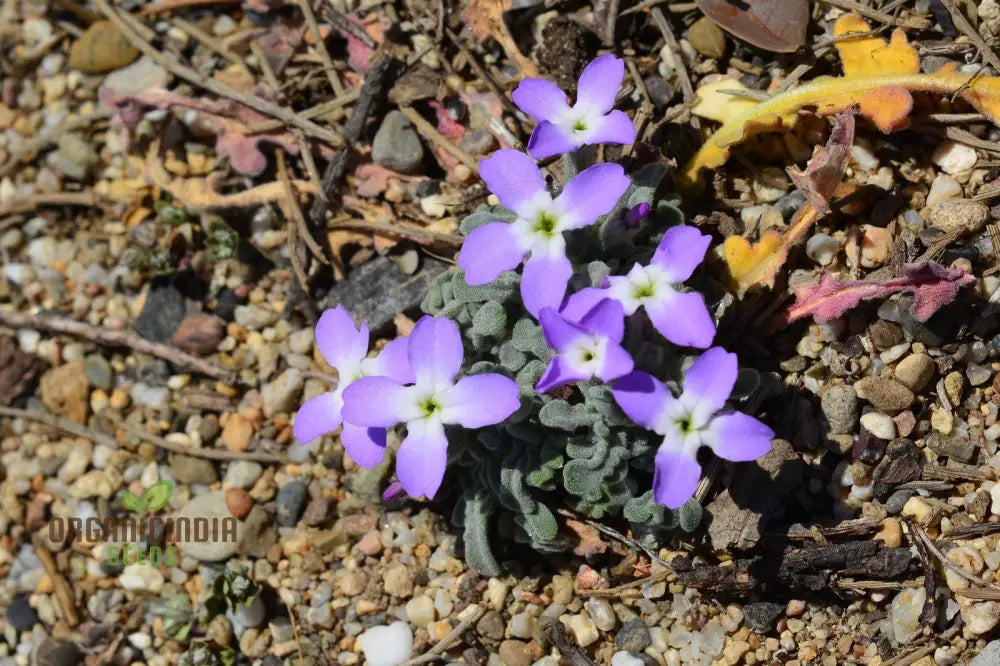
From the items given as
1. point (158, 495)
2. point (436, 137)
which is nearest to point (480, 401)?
point (436, 137)

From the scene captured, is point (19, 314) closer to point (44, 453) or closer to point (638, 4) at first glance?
point (44, 453)

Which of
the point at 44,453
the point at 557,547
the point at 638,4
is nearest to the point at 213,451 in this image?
the point at 44,453

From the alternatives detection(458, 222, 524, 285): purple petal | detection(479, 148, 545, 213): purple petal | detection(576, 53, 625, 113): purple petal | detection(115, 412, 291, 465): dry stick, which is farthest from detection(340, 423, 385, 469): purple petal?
detection(576, 53, 625, 113): purple petal

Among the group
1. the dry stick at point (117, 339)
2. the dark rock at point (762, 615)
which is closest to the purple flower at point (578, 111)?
the dark rock at point (762, 615)

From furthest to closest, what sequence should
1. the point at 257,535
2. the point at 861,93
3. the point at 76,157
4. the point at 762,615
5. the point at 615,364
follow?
1. the point at 76,157
2. the point at 257,535
3. the point at 861,93
4. the point at 762,615
5. the point at 615,364

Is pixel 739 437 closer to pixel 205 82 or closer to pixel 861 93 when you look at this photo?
pixel 861 93

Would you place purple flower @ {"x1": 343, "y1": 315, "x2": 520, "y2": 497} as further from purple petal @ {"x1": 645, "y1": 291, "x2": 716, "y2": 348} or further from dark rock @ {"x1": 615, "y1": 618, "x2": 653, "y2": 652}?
dark rock @ {"x1": 615, "y1": 618, "x2": 653, "y2": 652}
